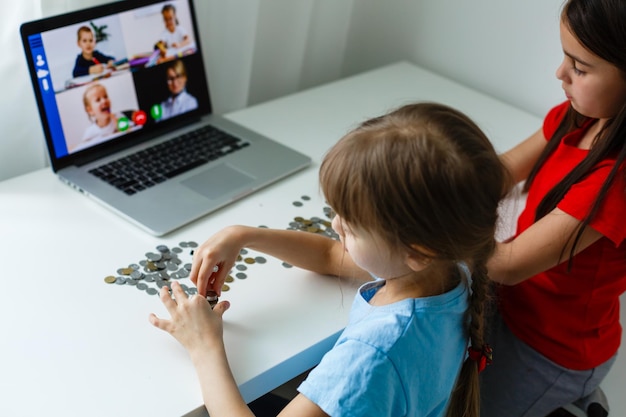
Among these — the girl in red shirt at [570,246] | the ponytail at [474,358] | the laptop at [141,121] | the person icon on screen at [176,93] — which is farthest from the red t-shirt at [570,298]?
the person icon on screen at [176,93]

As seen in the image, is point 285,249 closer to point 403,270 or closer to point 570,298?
point 403,270

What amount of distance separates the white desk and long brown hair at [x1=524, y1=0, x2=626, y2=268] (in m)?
0.34

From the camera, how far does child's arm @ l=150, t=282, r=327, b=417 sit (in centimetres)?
79

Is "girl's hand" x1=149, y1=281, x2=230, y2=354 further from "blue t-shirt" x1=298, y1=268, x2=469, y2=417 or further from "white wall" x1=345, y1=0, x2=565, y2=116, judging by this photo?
"white wall" x1=345, y1=0, x2=565, y2=116

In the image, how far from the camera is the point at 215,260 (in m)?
0.97

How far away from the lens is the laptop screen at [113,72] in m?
1.14

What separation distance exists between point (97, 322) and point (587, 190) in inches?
26.5

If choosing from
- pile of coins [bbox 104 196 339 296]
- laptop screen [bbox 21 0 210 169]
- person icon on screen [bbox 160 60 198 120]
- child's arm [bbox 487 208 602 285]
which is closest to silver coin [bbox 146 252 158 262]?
pile of coins [bbox 104 196 339 296]

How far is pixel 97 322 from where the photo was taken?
35.7 inches

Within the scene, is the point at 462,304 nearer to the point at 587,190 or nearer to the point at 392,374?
the point at 392,374

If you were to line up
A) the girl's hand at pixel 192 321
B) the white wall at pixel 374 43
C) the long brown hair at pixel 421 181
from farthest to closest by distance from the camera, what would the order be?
the white wall at pixel 374 43 < the girl's hand at pixel 192 321 < the long brown hair at pixel 421 181

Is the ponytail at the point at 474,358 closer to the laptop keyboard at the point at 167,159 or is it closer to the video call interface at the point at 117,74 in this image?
the laptop keyboard at the point at 167,159

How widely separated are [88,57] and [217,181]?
0.29m

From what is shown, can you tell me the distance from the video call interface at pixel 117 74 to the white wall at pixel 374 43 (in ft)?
0.56
